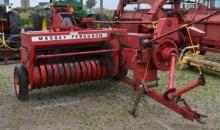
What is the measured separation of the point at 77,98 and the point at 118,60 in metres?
0.87

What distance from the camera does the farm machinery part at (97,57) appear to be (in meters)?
5.11

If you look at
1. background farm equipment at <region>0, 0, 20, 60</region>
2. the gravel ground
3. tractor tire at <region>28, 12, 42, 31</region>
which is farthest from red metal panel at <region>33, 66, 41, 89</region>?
tractor tire at <region>28, 12, 42, 31</region>

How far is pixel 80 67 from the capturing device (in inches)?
228

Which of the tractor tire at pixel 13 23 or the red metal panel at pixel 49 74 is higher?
the tractor tire at pixel 13 23

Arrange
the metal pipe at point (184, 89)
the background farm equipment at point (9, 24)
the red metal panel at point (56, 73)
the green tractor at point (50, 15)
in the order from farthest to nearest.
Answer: the green tractor at point (50, 15) < the background farm equipment at point (9, 24) < the red metal panel at point (56, 73) < the metal pipe at point (184, 89)

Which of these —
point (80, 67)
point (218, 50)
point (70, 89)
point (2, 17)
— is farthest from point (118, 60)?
point (2, 17)

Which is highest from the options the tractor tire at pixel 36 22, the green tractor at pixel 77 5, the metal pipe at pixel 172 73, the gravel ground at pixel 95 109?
the green tractor at pixel 77 5

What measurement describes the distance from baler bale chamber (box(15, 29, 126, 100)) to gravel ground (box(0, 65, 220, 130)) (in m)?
0.30

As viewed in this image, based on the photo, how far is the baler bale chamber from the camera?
540cm

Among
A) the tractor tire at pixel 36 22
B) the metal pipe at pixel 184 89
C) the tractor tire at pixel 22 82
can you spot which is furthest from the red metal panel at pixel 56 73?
the tractor tire at pixel 36 22

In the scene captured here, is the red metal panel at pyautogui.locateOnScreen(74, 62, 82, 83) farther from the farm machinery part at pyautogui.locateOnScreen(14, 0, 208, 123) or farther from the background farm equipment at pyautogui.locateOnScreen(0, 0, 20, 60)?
the background farm equipment at pyautogui.locateOnScreen(0, 0, 20, 60)

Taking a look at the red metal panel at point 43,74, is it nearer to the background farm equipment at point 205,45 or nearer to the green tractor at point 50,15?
the background farm equipment at point 205,45

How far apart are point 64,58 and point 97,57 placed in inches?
23.3

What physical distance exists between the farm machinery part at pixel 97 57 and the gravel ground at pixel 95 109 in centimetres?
24
